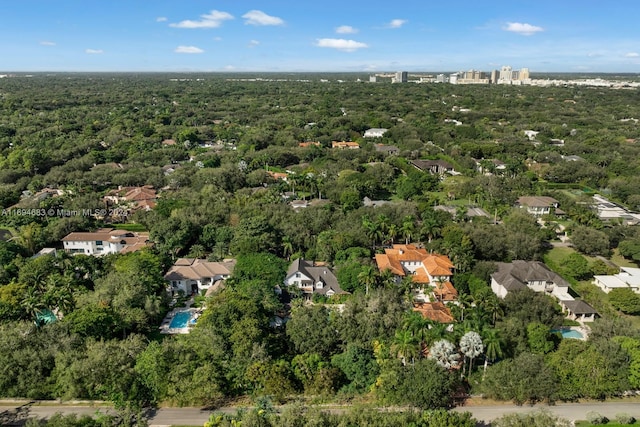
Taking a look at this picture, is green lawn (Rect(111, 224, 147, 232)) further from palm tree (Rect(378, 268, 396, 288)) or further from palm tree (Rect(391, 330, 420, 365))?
palm tree (Rect(391, 330, 420, 365))

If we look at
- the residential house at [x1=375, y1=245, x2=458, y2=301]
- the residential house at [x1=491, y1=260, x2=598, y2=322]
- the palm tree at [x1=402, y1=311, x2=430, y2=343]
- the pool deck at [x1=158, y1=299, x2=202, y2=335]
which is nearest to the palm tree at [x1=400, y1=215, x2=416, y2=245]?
the residential house at [x1=375, y1=245, x2=458, y2=301]

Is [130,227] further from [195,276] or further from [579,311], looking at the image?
[579,311]

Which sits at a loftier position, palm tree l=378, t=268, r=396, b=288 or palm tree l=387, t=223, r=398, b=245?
palm tree l=387, t=223, r=398, b=245

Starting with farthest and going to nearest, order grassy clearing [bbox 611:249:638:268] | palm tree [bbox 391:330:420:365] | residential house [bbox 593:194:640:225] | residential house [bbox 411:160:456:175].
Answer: residential house [bbox 411:160:456:175], residential house [bbox 593:194:640:225], grassy clearing [bbox 611:249:638:268], palm tree [bbox 391:330:420:365]

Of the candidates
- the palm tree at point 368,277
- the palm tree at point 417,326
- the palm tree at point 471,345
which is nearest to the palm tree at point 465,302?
the palm tree at point 417,326

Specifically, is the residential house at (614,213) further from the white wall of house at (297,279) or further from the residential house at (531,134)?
the residential house at (531,134)

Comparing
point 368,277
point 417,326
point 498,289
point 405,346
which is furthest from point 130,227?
point 498,289

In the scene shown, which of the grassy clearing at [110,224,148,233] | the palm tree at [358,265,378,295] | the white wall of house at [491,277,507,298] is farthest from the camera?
the grassy clearing at [110,224,148,233]
